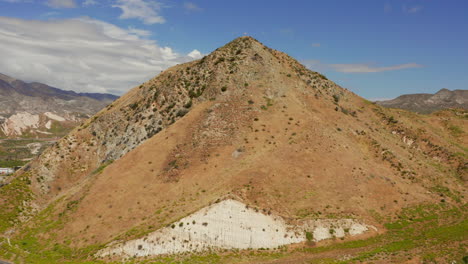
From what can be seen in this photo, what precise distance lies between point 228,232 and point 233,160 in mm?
16148

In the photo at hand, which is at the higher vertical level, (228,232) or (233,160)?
(233,160)

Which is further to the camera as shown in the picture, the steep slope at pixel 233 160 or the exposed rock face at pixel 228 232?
the steep slope at pixel 233 160

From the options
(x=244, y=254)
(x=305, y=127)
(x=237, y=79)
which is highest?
(x=237, y=79)

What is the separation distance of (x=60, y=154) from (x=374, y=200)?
69599 millimetres

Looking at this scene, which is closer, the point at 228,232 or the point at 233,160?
the point at 228,232

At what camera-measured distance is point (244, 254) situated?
130 ft

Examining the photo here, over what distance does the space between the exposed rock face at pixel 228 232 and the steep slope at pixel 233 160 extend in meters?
0.54

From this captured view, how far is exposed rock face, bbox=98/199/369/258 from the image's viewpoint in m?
40.0

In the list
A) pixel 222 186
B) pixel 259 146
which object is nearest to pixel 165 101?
pixel 259 146

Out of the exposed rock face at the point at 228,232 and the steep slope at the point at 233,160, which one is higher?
the steep slope at the point at 233,160

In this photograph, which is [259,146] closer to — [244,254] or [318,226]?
[318,226]

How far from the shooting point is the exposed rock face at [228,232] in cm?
3997

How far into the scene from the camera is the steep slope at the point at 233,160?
155ft

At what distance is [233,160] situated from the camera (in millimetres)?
55156
